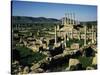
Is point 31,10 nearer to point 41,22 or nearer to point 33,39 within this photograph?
point 41,22

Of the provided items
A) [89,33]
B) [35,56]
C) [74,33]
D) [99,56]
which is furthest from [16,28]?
[99,56]

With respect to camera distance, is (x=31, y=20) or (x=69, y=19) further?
(x=69, y=19)

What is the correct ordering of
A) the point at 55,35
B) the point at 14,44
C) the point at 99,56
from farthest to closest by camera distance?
the point at 99,56
the point at 55,35
the point at 14,44

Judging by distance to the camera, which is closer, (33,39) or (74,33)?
(33,39)

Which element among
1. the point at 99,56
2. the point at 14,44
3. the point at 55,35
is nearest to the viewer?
the point at 14,44

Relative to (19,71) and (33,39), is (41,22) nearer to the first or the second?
(33,39)

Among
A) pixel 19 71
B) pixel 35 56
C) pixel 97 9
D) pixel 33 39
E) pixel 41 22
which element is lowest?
pixel 19 71

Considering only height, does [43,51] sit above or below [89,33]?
below

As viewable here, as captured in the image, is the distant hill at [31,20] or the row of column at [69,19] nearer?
the distant hill at [31,20]

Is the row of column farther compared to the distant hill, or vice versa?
the row of column
